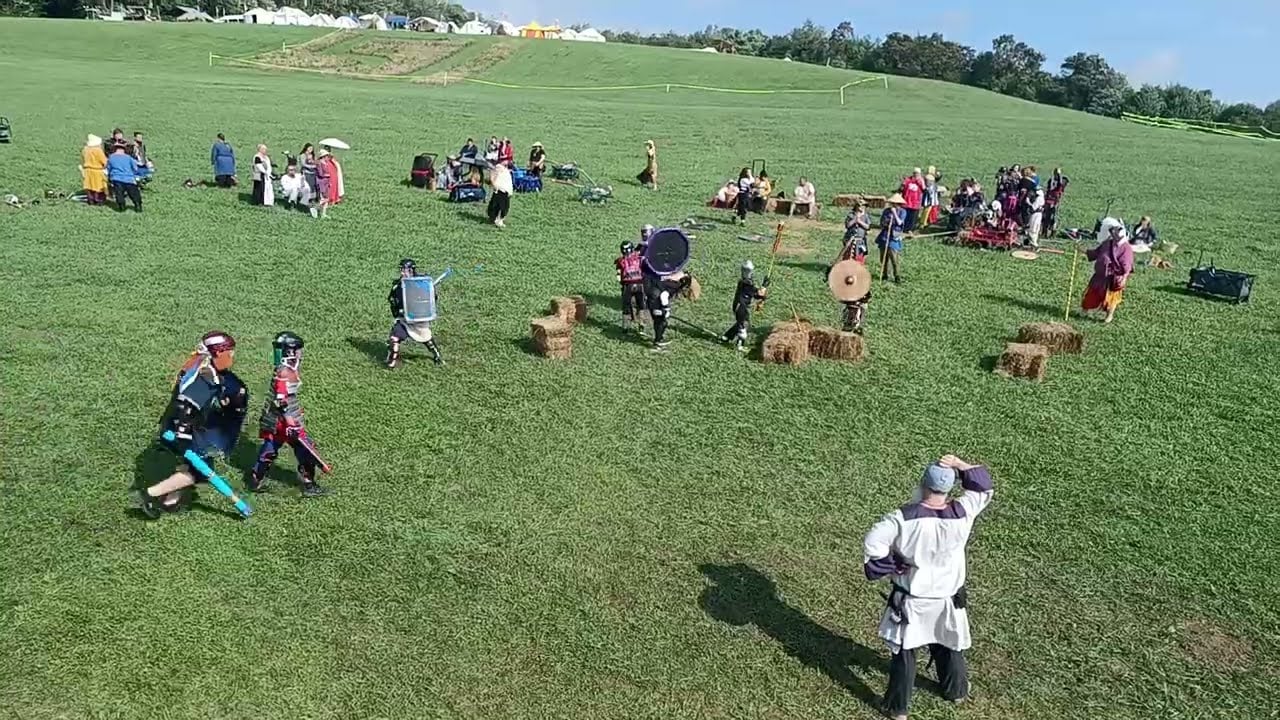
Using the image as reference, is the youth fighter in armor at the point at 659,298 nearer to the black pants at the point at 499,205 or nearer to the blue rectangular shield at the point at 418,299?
the blue rectangular shield at the point at 418,299

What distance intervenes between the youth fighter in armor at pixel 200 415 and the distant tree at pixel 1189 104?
9828 cm

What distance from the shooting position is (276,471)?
11.5 metres

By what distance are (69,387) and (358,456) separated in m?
4.95

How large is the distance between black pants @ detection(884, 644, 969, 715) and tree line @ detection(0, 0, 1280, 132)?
92.6 metres

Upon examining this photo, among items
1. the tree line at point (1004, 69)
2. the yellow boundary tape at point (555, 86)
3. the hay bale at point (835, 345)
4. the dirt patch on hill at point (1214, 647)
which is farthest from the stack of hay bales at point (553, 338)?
the tree line at point (1004, 69)

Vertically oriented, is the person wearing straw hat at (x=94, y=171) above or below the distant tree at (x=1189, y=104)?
below

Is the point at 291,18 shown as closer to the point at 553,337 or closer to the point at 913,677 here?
the point at 553,337

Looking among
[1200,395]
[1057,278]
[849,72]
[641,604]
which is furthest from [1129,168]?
[849,72]

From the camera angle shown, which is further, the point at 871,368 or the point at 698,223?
the point at 698,223

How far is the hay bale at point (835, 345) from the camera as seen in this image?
16.5 m

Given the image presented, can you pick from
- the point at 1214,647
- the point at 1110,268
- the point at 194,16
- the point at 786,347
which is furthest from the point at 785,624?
the point at 194,16

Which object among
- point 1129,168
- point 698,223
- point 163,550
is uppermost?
point 1129,168

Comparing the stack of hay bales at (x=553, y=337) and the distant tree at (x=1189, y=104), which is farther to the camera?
the distant tree at (x=1189, y=104)

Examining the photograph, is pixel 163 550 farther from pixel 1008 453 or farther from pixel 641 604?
pixel 1008 453
